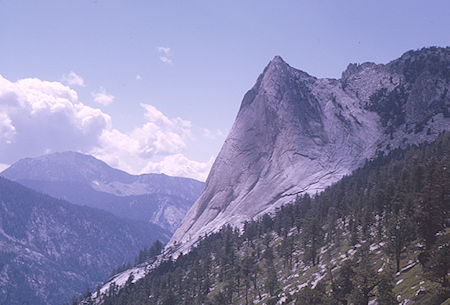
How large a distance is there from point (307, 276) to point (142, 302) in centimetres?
7104

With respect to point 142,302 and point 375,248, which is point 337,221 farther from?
point 142,302

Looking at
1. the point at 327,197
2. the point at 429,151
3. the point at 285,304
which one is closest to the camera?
the point at 285,304

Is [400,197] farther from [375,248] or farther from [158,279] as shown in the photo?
[158,279]

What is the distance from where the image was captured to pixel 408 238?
73.4 m

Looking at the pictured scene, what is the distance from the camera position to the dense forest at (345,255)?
5562 centimetres

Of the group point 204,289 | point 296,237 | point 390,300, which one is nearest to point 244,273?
point 204,289

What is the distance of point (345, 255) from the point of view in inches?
3770

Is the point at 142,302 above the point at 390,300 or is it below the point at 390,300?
below

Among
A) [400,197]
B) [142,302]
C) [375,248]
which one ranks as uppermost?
[400,197]

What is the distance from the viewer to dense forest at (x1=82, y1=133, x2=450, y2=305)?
55.6m

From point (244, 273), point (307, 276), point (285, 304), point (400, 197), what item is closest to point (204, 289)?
point (244, 273)

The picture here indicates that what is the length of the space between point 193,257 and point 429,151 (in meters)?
112

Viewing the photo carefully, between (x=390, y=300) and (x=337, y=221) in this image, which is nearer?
(x=390, y=300)

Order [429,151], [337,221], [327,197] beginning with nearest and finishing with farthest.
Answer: [337,221] < [429,151] < [327,197]
